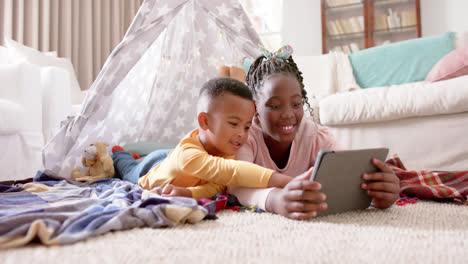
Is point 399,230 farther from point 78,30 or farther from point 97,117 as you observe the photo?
point 78,30

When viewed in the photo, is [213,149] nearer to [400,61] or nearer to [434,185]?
[434,185]

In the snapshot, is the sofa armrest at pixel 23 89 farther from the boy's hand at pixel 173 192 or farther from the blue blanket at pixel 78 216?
the boy's hand at pixel 173 192

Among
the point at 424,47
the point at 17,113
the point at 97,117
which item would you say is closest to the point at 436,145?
the point at 424,47

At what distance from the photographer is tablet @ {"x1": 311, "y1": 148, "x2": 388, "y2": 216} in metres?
0.74

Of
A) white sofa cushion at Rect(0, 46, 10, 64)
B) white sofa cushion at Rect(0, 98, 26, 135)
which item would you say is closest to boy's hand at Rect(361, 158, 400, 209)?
white sofa cushion at Rect(0, 98, 26, 135)

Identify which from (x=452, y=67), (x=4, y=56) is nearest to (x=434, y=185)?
(x=452, y=67)

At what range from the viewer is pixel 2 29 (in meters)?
2.91

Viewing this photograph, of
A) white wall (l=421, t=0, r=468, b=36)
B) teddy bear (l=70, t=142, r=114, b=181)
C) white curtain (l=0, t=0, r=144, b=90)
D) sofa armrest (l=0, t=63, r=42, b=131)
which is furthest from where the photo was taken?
white wall (l=421, t=0, r=468, b=36)

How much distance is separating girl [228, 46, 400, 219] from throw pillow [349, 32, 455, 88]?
1.57 m

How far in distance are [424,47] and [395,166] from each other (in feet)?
5.33

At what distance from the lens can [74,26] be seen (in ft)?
11.4

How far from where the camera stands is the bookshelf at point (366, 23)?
144 inches

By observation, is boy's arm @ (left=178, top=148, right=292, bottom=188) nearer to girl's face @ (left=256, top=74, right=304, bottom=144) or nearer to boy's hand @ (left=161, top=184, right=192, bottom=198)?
boy's hand @ (left=161, top=184, right=192, bottom=198)

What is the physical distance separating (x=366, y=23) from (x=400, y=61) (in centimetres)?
136
